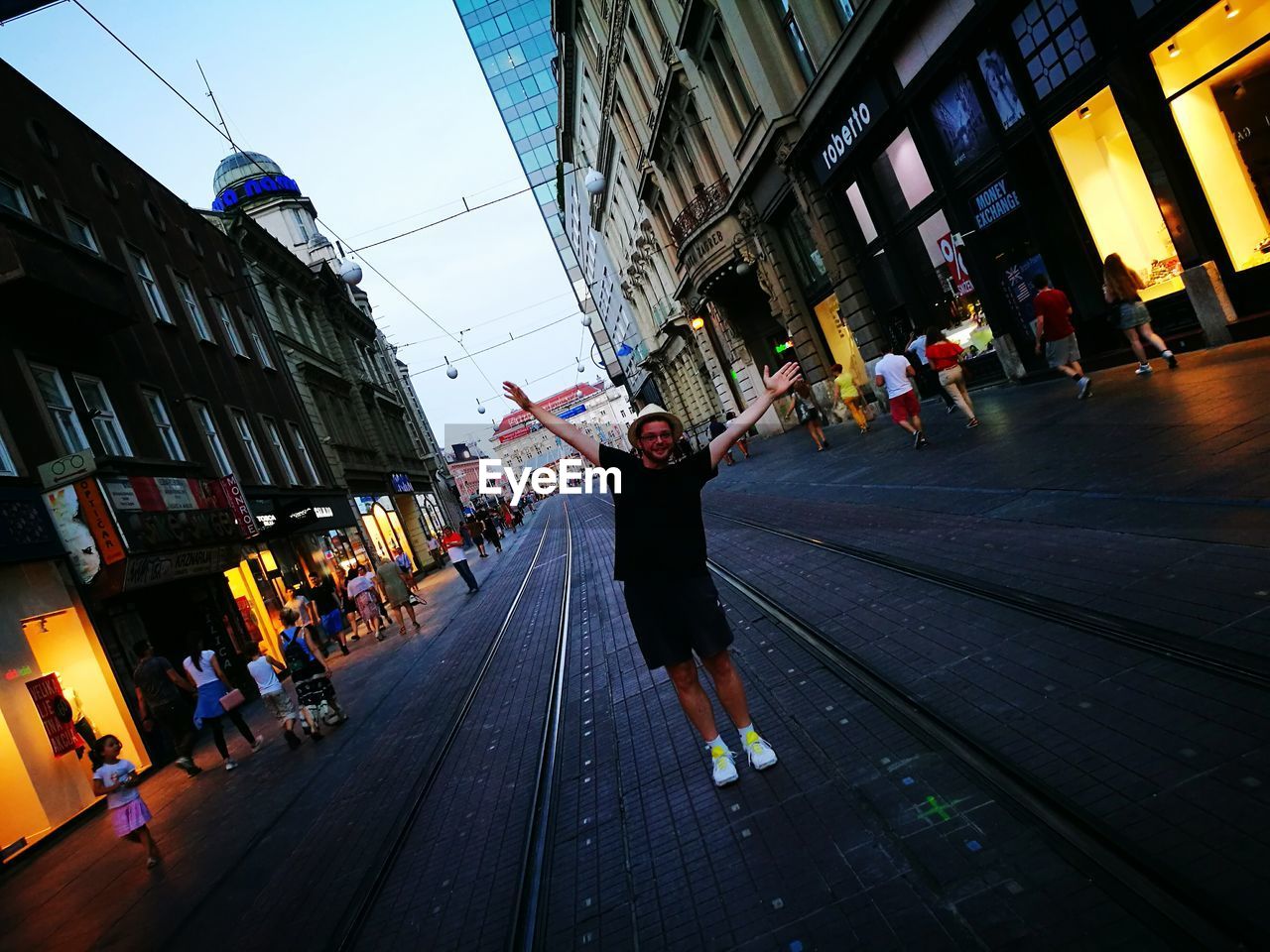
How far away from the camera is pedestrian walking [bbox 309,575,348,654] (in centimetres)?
1784

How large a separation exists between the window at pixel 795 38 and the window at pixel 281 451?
1634 cm

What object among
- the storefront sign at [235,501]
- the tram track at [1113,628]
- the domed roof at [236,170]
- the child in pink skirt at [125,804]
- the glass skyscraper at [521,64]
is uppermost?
the glass skyscraper at [521,64]

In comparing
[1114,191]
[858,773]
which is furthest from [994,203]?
[858,773]

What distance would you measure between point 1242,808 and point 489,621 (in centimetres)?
1212

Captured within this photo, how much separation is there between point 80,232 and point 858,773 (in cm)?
1841

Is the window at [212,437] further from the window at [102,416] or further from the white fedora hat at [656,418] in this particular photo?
the white fedora hat at [656,418]

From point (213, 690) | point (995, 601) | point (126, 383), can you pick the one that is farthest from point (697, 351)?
point (995, 601)

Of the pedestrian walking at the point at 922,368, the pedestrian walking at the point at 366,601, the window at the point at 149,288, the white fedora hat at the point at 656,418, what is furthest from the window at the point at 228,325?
the white fedora hat at the point at 656,418

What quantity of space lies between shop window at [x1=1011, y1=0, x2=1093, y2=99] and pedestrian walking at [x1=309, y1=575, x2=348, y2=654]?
15.7 meters

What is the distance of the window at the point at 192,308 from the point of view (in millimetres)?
20203

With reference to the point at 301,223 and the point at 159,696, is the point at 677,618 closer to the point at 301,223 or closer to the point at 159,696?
the point at 159,696

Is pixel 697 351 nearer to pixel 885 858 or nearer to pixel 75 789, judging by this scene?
pixel 75 789

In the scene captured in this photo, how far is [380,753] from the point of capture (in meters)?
7.69

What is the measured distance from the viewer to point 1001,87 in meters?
12.9
